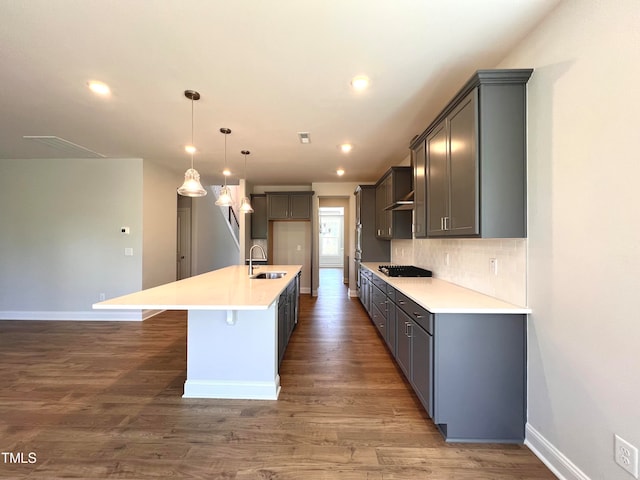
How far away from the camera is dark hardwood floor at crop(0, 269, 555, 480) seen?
154 cm

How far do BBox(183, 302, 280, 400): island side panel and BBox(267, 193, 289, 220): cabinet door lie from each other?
4.14 metres

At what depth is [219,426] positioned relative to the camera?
6.19ft

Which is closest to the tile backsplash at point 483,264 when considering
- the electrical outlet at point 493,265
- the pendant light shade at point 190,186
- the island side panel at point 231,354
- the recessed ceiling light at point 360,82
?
the electrical outlet at point 493,265

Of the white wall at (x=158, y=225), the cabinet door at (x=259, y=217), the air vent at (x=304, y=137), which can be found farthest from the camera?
the cabinet door at (x=259, y=217)

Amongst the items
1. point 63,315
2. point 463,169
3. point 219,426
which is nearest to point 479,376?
point 463,169

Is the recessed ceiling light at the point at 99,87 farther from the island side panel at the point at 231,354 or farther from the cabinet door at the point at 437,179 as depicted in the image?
the cabinet door at the point at 437,179

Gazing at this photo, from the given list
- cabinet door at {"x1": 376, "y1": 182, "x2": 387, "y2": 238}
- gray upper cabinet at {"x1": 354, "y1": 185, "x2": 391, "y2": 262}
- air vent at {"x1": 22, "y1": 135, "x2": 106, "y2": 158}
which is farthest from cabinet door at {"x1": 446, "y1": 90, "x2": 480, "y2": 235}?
air vent at {"x1": 22, "y1": 135, "x2": 106, "y2": 158}

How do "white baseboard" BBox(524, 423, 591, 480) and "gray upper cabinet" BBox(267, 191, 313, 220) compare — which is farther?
"gray upper cabinet" BBox(267, 191, 313, 220)

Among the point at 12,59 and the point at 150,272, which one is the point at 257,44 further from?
the point at 150,272

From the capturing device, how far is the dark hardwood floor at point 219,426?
5.06 feet

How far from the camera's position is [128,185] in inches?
172

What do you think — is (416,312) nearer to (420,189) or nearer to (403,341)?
(403,341)

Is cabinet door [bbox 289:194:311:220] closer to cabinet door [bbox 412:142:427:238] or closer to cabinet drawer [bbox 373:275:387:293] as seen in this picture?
cabinet drawer [bbox 373:275:387:293]

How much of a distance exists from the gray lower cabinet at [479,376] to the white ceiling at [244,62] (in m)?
1.84
